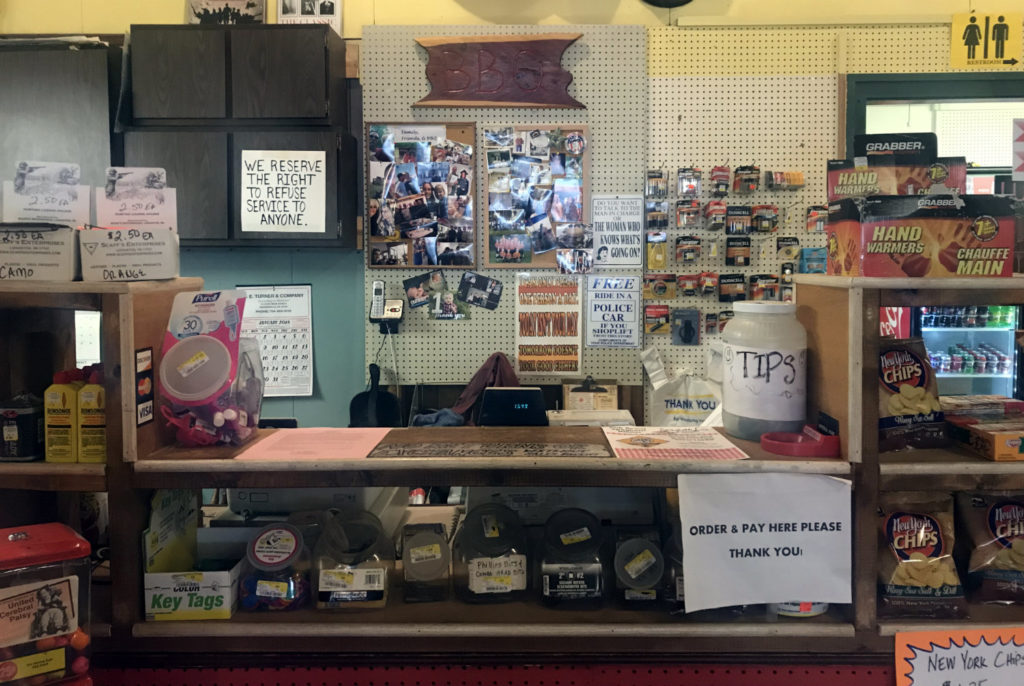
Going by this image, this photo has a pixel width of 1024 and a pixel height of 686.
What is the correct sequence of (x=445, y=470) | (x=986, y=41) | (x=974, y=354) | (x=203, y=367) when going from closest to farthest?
(x=445, y=470) → (x=203, y=367) → (x=986, y=41) → (x=974, y=354)

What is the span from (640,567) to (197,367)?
3.54 ft

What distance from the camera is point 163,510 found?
178 cm

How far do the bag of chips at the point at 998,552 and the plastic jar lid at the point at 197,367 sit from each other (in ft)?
5.54

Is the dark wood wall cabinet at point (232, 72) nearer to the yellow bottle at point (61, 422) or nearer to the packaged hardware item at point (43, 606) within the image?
the yellow bottle at point (61, 422)

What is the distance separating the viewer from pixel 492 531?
1.82 metres

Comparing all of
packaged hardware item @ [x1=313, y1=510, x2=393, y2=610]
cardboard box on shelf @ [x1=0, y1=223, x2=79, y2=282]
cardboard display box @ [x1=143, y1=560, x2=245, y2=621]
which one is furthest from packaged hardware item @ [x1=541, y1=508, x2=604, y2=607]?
cardboard box on shelf @ [x1=0, y1=223, x2=79, y2=282]

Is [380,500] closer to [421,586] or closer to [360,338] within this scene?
[421,586]

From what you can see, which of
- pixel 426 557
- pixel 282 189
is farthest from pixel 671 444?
pixel 282 189

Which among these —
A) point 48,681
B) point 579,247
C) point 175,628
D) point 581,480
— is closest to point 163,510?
point 175,628

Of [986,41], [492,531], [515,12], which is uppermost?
[515,12]

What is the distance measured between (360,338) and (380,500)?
6.58 ft

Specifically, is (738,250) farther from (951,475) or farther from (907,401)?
(951,475)

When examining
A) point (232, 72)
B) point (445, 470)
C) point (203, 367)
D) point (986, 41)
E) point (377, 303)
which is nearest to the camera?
point (445, 470)

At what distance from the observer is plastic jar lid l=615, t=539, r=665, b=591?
1.77 metres
